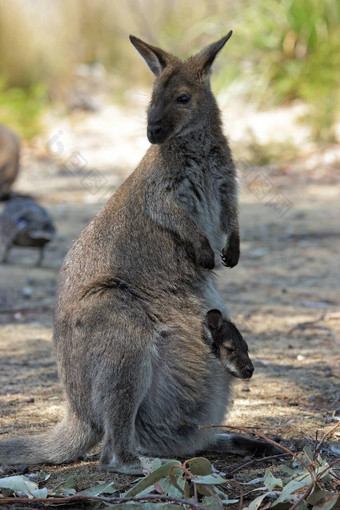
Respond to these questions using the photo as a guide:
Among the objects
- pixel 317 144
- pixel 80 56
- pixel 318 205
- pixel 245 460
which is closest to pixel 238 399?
pixel 245 460

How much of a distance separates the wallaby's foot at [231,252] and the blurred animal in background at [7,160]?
6.35m

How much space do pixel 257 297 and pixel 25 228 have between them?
2.26 m

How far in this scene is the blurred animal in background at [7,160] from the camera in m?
9.65

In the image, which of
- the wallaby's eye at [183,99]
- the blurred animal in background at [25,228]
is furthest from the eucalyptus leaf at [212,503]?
the blurred animal in background at [25,228]

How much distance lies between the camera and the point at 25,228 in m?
6.93

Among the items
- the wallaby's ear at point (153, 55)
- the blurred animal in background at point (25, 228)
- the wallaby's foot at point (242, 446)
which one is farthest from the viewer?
the blurred animal in background at point (25, 228)

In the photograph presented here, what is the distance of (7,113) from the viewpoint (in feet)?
44.5

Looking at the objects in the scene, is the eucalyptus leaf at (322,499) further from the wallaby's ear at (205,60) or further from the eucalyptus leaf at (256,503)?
the wallaby's ear at (205,60)

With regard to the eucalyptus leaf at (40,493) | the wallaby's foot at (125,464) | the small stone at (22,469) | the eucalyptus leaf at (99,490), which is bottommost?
the small stone at (22,469)

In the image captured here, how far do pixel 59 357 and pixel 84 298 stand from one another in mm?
313

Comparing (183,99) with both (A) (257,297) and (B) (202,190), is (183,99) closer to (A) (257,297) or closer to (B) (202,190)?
(B) (202,190)

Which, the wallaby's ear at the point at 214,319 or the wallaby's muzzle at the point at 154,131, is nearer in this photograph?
the wallaby's ear at the point at 214,319

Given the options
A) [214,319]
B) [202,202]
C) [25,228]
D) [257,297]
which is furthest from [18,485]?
[25,228]

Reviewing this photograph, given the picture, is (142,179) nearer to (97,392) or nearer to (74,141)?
(97,392)
